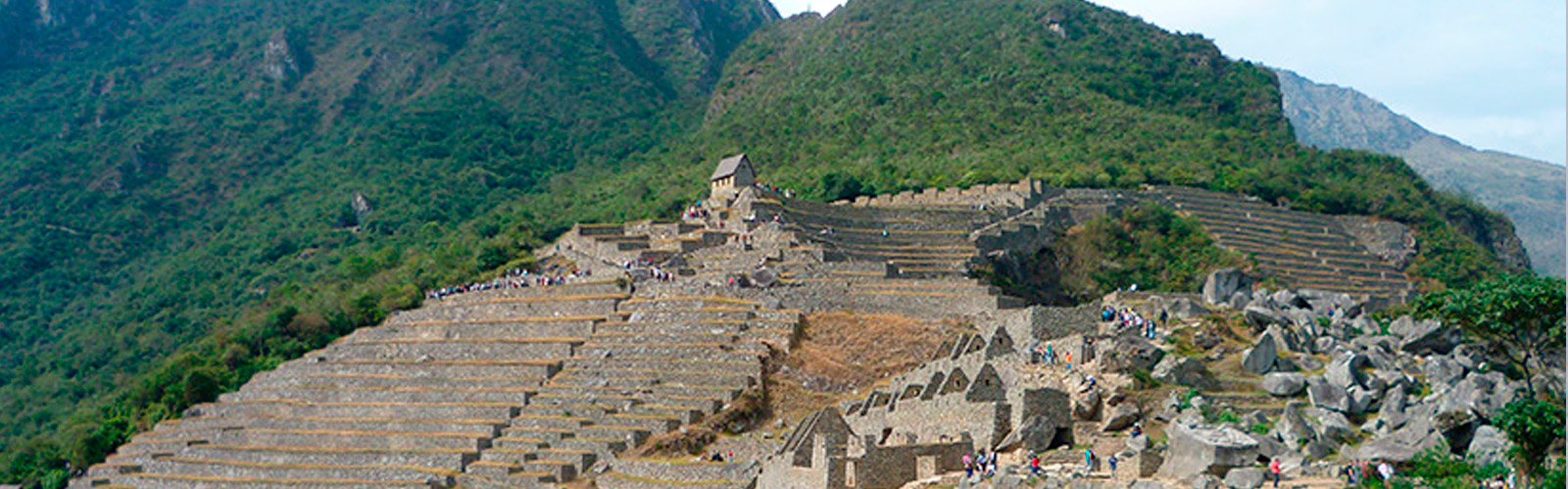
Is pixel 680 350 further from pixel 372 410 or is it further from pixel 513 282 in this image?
pixel 513 282

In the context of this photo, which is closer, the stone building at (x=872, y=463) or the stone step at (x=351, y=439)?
the stone building at (x=872, y=463)

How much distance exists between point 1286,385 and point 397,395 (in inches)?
1134

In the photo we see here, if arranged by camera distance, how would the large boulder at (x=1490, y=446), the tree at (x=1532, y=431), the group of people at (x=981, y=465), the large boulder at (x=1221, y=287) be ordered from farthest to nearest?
the large boulder at (x=1221, y=287)
the group of people at (x=981, y=465)
the large boulder at (x=1490, y=446)
the tree at (x=1532, y=431)

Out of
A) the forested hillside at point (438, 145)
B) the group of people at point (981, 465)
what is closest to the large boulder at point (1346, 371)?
the group of people at point (981, 465)

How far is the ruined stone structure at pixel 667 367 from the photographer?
32469mm

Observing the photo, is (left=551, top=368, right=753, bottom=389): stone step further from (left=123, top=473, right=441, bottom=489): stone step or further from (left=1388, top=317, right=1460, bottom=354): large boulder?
(left=1388, top=317, right=1460, bottom=354): large boulder

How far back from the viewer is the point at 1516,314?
31391 millimetres

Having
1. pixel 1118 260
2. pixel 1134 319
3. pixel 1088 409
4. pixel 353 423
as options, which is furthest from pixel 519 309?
pixel 1088 409

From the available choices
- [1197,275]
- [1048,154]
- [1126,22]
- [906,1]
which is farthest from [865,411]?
[906,1]

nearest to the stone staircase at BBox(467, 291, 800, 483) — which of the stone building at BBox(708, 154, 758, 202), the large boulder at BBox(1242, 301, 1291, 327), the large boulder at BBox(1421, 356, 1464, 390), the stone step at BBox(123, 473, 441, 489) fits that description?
the stone step at BBox(123, 473, 441, 489)

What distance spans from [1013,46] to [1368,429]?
76370mm

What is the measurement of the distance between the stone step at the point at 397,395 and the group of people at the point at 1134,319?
55.2 feet

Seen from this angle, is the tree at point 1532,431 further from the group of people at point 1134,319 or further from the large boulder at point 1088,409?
the group of people at point 1134,319

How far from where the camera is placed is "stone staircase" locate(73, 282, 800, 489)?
42.6m
